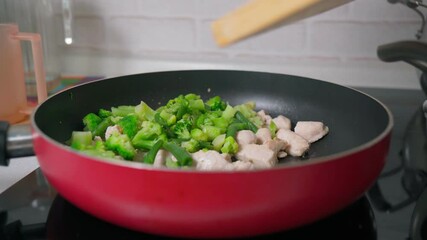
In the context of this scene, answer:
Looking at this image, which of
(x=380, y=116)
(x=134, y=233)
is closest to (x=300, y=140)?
(x=380, y=116)

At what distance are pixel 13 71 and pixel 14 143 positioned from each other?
1.29 feet

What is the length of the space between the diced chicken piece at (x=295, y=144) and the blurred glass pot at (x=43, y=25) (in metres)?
0.69

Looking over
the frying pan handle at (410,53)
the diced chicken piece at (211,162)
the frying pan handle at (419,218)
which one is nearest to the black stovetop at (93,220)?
the frying pan handle at (419,218)

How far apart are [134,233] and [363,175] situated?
0.30m

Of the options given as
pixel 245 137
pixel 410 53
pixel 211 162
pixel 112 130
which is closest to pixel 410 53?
pixel 410 53

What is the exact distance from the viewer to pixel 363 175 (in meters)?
0.56

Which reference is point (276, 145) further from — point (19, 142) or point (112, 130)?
point (19, 142)

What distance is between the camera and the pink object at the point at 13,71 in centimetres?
96

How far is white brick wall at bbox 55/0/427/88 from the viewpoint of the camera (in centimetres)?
121

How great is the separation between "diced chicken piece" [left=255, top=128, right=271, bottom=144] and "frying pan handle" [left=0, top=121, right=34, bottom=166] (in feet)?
1.31

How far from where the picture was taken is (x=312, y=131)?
866 millimetres

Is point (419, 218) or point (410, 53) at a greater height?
point (410, 53)

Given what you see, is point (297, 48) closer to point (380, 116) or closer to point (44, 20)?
point (380, 116)

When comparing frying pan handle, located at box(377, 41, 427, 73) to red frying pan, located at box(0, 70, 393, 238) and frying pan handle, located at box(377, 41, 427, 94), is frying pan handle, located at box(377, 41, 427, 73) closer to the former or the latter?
frying pan handle, located at box(377, 41, 427, 94)
